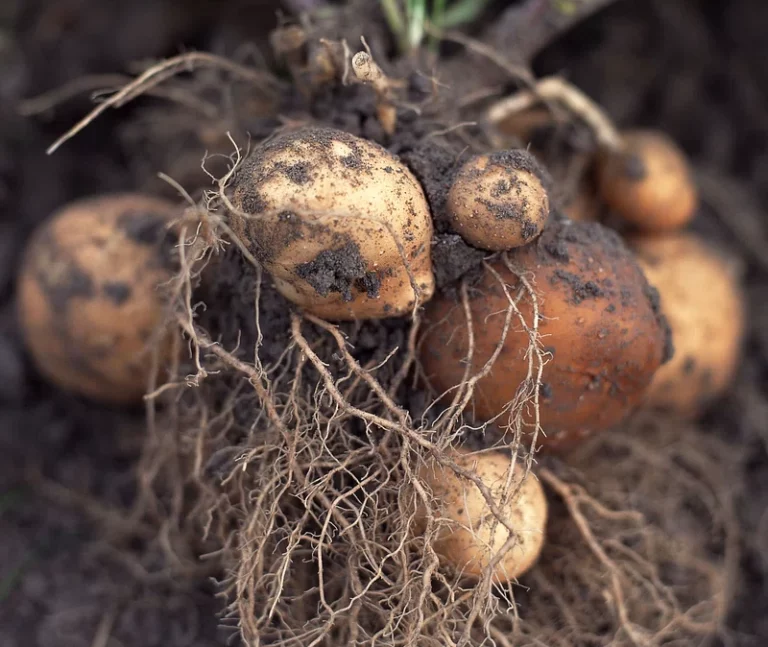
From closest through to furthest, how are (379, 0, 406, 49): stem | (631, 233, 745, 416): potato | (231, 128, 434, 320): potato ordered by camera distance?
(231, 128, 434, 320): potato < (379, 0, 406, 49): stem < (631, 233, 745, 416): potato

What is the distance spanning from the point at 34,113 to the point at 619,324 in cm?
133

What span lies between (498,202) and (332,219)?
0.75 feet

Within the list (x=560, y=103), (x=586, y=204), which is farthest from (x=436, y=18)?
(x=586, y=204)

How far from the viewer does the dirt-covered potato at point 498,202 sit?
0.99 metres

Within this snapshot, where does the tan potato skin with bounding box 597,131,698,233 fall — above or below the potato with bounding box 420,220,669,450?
below

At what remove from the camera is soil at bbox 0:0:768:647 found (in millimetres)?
1312

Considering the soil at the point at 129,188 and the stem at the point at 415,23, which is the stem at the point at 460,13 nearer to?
the stem at the point at 415,23

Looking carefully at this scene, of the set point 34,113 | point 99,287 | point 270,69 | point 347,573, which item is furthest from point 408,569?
point 34,113

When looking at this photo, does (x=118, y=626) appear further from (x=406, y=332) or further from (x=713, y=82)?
(x=713, y=82)

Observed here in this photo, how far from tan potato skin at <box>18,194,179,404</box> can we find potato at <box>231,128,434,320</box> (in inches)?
15.1

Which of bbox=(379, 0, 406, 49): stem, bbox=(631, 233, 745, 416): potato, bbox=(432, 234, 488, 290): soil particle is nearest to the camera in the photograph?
bbox=(432, 234, 488, 290): soil particle

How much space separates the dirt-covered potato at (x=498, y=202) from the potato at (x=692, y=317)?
535 millimetres

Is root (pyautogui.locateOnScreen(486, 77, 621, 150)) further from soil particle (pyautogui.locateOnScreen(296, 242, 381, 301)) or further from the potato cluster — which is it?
soil particle (pyautogui.locateOnScreen(296, 242, 381, 301))

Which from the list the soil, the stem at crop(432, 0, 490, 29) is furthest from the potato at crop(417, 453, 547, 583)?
the stem at crop(432, 0, 490, 29)
